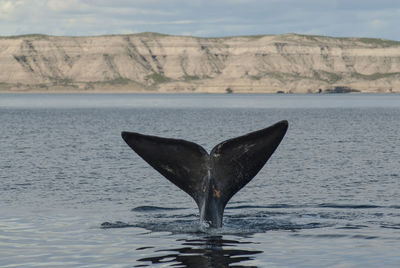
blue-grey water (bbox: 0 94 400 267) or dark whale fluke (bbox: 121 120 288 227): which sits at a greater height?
dark whale fluke (bbox: 121 120 288 227)

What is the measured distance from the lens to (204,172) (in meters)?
17.0

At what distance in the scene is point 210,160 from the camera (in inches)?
663

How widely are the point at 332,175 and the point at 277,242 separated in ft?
62.1

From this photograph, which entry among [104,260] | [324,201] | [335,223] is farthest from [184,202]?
[104,260]

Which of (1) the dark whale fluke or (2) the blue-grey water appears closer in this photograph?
(1) the dark whale fluke

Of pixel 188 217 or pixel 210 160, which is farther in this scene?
pixel 188 217

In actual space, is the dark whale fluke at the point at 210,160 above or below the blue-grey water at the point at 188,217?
above

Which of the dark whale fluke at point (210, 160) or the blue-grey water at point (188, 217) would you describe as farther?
the blue-grey water at point (188, 217)

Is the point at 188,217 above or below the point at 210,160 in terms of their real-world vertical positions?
below

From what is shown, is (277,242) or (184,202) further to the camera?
(184,202)

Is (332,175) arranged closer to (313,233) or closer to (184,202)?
(184,202)

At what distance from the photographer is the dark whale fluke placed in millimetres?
16141

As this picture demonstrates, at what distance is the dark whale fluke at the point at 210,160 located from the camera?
53.0ft

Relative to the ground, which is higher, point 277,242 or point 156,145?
point 156,145
